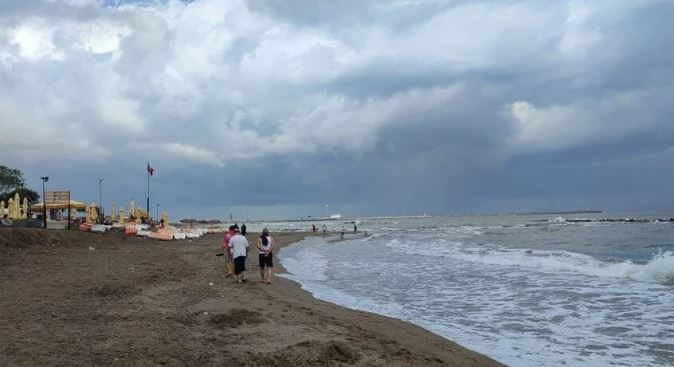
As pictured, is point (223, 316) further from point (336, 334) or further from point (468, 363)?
point (468, 363)

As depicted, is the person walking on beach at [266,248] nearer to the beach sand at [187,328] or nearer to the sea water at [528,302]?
the beach sand at [187,328]

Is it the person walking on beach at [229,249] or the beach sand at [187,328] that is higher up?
the person walking on beach at [229,249]

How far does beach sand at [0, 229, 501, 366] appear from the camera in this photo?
6.51 meters

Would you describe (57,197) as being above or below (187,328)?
above

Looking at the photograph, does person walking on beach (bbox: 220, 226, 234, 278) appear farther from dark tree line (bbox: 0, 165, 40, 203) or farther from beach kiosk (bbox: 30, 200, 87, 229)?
dark tree line (bbox: 0, 165, 40, 203)

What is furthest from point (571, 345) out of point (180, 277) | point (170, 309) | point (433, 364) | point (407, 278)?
point (180, 277)

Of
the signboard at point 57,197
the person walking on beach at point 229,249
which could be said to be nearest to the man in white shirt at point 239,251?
the person walking on beach at point 229,249

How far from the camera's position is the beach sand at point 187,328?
6.51 m

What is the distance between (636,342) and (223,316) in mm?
7190

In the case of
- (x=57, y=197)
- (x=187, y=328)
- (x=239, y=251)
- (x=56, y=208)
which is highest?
(x=57, y=197)

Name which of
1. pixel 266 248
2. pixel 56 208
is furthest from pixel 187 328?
pixel 56 208

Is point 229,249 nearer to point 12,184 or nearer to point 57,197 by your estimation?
point 57,197

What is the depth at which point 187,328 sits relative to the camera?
827 centimetres

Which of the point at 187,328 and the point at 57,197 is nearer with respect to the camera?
the point at 187,328
